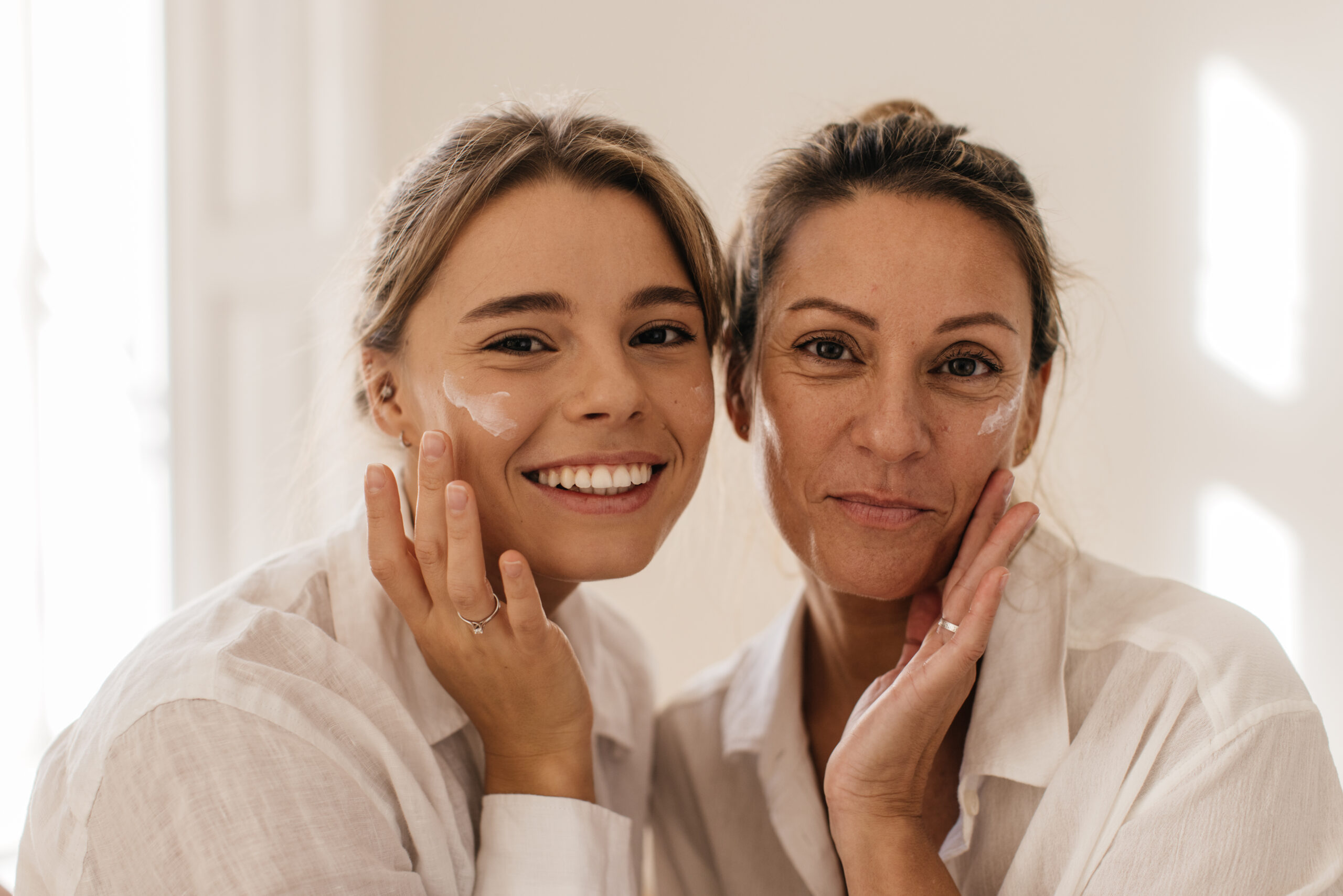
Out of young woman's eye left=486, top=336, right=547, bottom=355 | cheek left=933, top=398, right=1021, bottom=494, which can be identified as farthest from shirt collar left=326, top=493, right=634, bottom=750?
cheek left=933, top=398, right=1021, bottom=494

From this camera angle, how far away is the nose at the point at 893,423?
127 centimetres

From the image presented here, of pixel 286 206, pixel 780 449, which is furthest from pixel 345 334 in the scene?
pixel 286 206

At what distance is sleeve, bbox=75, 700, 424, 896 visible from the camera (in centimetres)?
97

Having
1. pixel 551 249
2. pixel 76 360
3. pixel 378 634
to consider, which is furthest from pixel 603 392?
pixel 76 360

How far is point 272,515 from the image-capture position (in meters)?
2.89

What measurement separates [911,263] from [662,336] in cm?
33

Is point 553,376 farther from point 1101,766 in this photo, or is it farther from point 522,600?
point 1101,766

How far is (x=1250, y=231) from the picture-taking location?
251 cm

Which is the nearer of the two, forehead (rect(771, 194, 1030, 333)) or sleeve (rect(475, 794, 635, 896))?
sleeve (rect(475, 794, 635, 896))

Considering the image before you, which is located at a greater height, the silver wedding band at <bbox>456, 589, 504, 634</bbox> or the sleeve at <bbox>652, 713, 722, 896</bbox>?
the silver wedding band at <bbox>456, 589, 504, 634</bbox>

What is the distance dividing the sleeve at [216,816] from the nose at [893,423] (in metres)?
0.73

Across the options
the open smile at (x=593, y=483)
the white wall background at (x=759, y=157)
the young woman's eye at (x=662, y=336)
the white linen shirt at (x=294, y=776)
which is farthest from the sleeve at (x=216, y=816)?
the white wall background at (x=759, y=157)

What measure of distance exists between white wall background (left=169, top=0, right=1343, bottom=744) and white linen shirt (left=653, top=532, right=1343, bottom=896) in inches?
38.4

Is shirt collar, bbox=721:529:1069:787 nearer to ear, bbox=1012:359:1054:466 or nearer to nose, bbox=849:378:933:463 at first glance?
ear, bbox=1012:359:1054:466
